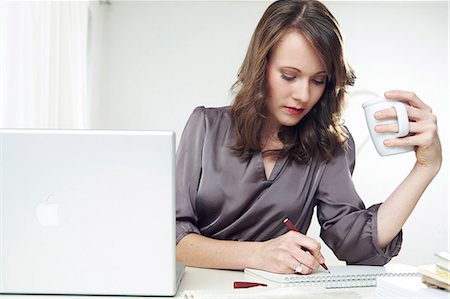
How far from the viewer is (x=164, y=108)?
4398 millimetres

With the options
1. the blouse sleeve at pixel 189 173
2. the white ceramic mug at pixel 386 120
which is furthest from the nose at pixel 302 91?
the blouse sleeve at pixel 189 173

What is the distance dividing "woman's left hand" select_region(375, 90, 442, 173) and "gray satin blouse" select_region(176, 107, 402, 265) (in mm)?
237

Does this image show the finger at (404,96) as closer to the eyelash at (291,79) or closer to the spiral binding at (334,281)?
the eyelash at (291,79)

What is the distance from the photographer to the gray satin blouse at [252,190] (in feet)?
5.35

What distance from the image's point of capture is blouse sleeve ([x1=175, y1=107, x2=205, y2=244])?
61.8 inches

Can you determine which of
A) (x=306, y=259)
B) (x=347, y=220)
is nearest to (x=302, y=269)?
(x=306, y=259)

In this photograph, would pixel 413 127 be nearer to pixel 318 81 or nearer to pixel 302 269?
pixel 318 81

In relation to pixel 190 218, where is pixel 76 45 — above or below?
above

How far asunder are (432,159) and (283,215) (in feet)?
1.26

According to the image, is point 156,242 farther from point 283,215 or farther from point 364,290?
point 283,215

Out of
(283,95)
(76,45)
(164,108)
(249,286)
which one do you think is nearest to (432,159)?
(283,95)

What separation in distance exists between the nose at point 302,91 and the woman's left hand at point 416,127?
20cm

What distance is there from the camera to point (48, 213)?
1046mm

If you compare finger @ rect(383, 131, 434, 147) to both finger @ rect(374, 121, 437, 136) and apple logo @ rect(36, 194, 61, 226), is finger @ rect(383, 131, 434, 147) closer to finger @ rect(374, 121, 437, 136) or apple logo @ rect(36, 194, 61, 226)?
finger @ rect(374, 121, 437, 136)
